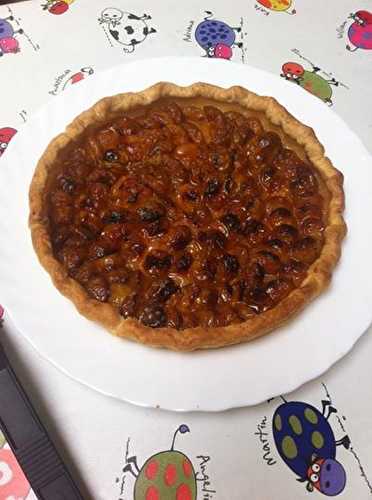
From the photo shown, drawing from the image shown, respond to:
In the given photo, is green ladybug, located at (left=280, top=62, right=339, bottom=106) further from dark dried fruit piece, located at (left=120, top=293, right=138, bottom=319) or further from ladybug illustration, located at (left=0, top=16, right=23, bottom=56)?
dark dried fruit piece, located at (left=120, top=293, right=138, bottom=319)

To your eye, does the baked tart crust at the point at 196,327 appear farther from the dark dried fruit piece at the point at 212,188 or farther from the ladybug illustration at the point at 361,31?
the ladybug illustration at the point at 361,31

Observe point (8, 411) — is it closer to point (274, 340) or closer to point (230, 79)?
point (274, 340)

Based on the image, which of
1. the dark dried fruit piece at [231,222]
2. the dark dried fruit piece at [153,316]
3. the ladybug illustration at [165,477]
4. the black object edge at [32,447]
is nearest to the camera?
the black object edge at [32,447]

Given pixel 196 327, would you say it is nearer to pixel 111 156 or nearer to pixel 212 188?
pixel 212 188

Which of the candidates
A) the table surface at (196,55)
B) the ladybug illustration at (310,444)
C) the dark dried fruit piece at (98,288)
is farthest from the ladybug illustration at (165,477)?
the dark dried fruit piece at (98,288)

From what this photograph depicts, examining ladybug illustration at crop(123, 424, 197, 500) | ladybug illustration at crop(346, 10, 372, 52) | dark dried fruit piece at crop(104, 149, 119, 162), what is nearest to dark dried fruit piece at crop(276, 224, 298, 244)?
dark dried fruit piece at crop(104, 149, 119, 162)

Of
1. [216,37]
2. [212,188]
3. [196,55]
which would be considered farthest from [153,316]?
[216,37]
